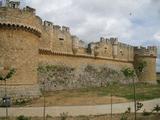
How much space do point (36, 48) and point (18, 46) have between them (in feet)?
7.23

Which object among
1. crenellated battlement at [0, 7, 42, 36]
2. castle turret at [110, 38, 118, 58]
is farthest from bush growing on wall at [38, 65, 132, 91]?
crenellated battlement at [0, 7, 42, 36]

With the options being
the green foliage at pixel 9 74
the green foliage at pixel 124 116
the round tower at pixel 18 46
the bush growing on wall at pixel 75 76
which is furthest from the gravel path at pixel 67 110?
the bush growing on wall at pixel 75 76

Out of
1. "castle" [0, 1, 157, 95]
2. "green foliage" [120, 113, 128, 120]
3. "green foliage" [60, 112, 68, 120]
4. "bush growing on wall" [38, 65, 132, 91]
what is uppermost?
"castle" [0, 1, 157, 95]

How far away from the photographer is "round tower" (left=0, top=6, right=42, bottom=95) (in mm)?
25109

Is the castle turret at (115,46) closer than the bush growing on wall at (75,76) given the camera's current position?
No

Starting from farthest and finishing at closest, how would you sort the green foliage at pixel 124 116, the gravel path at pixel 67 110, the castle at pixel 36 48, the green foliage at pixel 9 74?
1. the castle at pixel 36 48
2. the green foliage at pixel 9 74
3. the gravel path at pixel 67 110
4. the green foliage at pixel 124 116

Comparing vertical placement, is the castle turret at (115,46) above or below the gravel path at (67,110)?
above

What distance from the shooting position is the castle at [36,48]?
25.2 metres

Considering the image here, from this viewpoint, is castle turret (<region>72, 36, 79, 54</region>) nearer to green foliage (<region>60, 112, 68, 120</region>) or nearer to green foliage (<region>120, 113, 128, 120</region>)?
green foliage (<region>120, 113, 128, 120</region>)

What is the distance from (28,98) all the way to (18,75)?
67.1 inches

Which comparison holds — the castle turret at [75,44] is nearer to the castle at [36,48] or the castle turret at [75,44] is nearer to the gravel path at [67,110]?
the castle at [36,48]

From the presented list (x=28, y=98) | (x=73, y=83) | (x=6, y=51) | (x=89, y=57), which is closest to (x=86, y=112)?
(x=28, y=98)

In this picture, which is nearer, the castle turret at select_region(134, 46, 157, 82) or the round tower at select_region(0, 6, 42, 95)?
the round tower at select_region(0, 6, 42, 95)

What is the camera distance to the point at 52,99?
26828 mm
